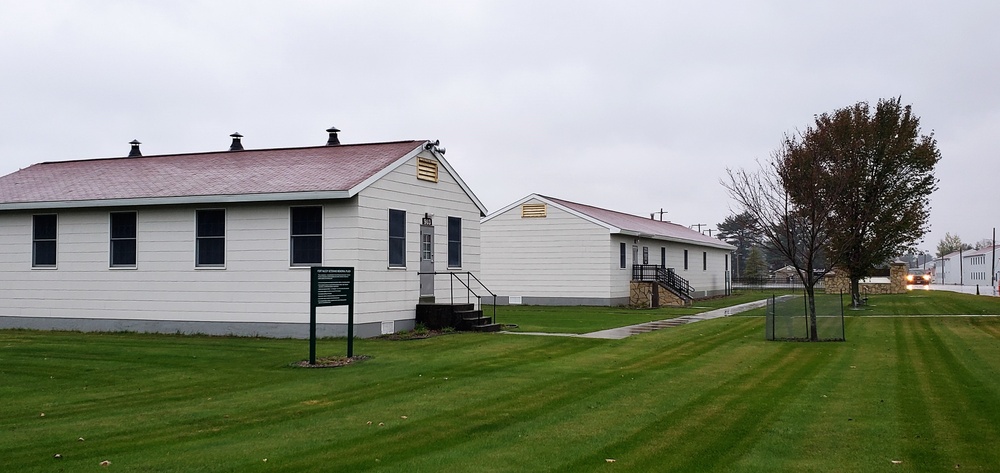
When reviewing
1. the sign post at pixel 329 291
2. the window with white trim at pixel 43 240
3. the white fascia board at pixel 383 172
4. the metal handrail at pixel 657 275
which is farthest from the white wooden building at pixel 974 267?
the window with white trim at pixel 43 240

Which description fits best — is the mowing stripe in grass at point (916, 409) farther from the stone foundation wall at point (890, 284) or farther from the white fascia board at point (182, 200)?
the stone foundation wall at point (890, 284)

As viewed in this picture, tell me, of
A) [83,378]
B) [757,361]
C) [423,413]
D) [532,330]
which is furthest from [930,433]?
[532,330]

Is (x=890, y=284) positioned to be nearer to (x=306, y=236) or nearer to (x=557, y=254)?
(x=557, y=254)

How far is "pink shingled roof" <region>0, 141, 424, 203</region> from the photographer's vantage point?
20297mm

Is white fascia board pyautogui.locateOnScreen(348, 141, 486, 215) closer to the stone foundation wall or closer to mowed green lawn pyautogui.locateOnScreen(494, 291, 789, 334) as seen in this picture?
mowed green lawn pyautogui.locateOnScreen(494, 291, 789, 334)

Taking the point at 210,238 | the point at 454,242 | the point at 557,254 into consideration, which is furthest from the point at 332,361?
the point at 557,254

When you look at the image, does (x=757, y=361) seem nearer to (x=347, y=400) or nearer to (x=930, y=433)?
(x=930, y=433)

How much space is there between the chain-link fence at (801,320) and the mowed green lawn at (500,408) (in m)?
2.16

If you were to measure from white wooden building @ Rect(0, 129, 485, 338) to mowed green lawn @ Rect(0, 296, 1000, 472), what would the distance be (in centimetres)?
224

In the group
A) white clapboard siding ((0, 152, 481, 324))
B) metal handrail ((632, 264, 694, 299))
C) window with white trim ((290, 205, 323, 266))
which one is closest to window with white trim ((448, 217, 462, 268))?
white clapboard siding ((0, 152, 481, 324))

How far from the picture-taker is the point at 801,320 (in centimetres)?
2052

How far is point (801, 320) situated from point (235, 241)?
44.7 feet

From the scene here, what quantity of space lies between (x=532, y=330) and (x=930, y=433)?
13.6 metres

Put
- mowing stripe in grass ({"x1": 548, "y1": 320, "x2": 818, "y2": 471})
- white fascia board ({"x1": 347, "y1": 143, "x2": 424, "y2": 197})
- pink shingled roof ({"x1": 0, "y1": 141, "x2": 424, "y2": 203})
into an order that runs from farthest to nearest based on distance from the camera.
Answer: pink shingled roof ({"x1": 0, "y1": 141, "x2": 424, "y2": 203}) < white fascia board ({"x1": 347, "y1": 143, "x2": 424, "y2": 197}) < mowing stripe in grass ({"x1": 548, "y1": 320, "x2": 818, "y2": 471})
